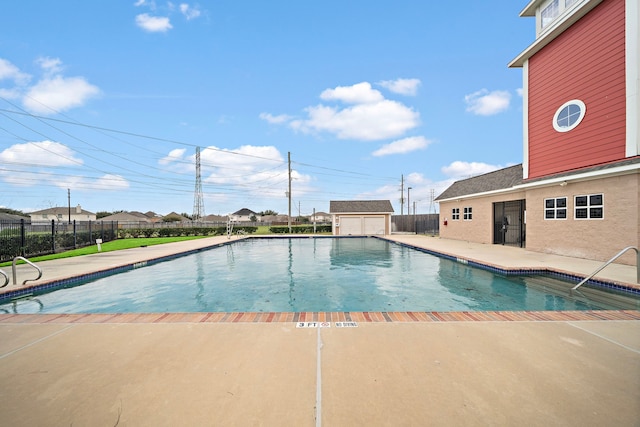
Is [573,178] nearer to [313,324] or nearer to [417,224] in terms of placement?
[313,324]

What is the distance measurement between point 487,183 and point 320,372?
17.4 m

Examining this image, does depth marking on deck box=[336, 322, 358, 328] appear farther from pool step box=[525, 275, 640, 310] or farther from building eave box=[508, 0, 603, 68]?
building eave box=[508, 0, 603, 68]

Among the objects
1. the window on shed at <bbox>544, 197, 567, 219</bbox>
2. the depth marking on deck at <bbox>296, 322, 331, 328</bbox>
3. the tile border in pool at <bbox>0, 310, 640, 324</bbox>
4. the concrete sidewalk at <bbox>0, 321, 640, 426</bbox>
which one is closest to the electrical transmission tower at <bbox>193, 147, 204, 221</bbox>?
the tile border in pool at <bbox>0, 310, 640, 324</bbox>

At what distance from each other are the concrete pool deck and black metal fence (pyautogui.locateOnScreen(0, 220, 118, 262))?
442 inches

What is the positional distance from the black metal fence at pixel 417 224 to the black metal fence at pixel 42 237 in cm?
2581

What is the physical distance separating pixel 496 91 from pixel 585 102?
9.05 meters

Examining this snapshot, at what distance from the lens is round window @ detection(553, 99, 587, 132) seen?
1007 centimetres

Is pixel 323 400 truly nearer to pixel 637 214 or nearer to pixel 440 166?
pixel 637 214

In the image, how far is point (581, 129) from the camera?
33.0 ft

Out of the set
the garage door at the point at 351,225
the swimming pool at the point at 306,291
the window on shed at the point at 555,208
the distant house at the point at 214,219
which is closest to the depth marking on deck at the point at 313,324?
the swimming pool at the point at 306,291

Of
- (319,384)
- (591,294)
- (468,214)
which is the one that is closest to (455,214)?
(468,214)

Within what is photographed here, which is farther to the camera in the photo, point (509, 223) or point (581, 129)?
point (509, 223)

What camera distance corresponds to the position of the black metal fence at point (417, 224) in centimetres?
2506

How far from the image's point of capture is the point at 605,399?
221cm
